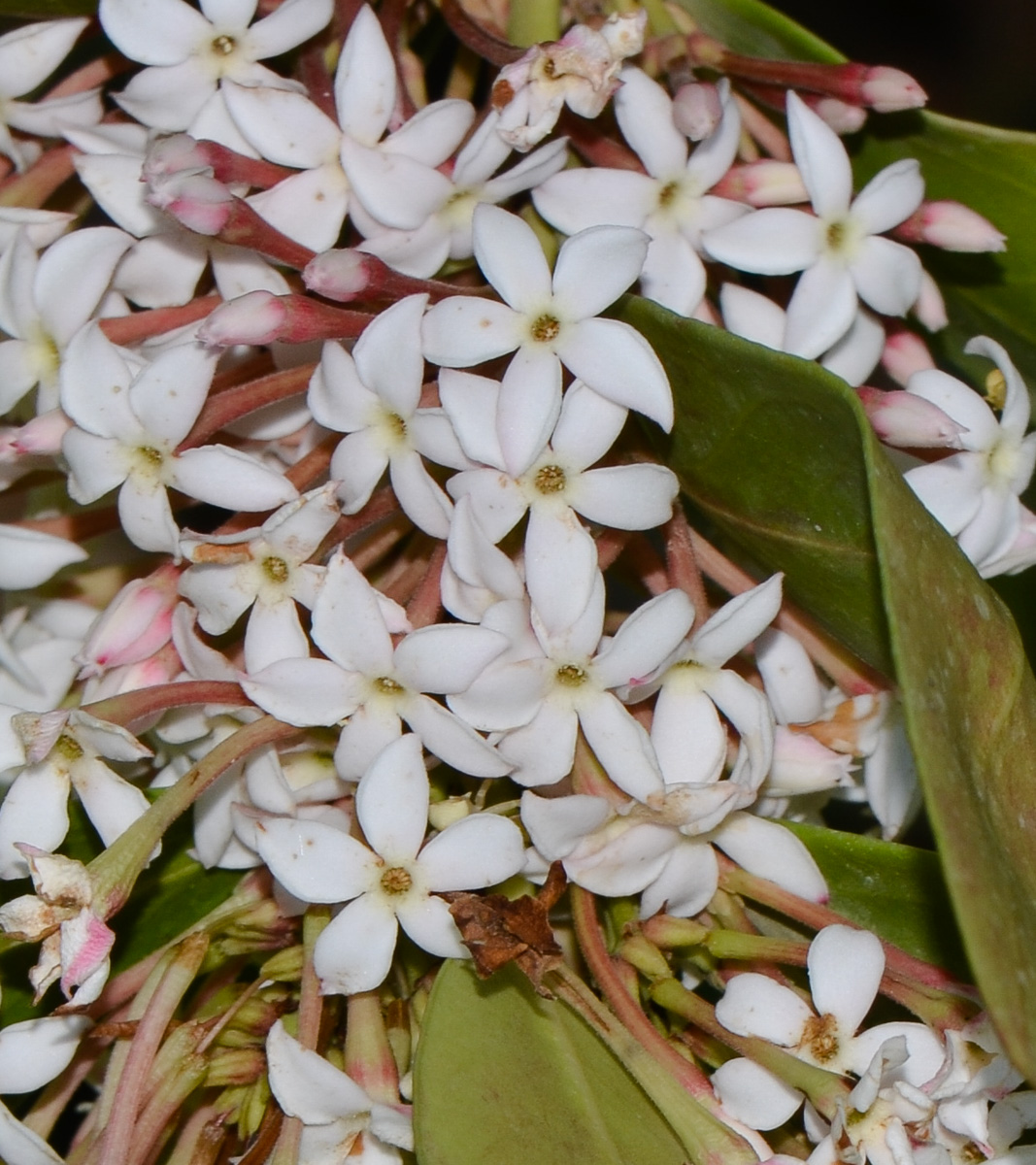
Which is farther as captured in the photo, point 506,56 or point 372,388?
point 506,56

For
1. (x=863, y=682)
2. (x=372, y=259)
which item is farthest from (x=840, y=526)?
(x=372, y=259)

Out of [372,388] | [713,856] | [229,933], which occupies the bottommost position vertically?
[229,933]

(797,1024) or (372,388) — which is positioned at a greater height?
(372,388)

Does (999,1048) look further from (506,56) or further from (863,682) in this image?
(506,56)

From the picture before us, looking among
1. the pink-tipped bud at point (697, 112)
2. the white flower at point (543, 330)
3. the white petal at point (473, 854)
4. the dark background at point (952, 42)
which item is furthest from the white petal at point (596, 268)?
the dark background at point (952, 42)

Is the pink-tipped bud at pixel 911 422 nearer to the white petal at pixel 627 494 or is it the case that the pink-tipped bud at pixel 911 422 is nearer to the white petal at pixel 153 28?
the white petal at pixel 627 494

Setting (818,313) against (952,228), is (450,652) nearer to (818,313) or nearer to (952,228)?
(818,313)

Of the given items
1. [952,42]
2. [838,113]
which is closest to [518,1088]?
[838,113]
